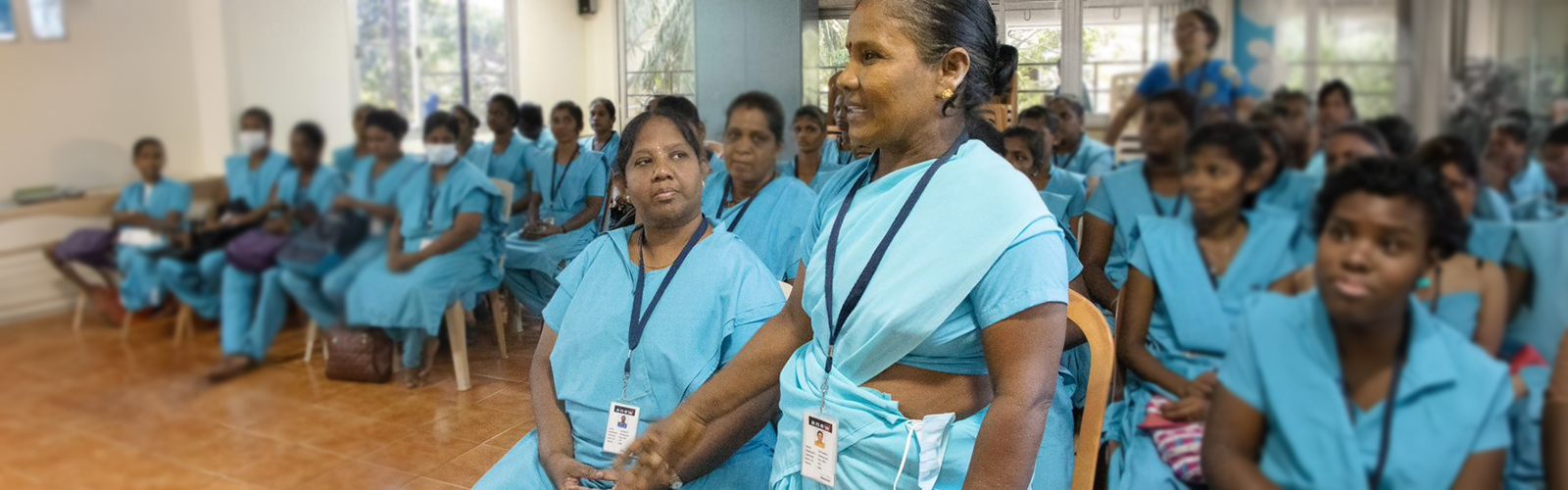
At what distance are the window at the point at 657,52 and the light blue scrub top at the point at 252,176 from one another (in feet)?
1.72

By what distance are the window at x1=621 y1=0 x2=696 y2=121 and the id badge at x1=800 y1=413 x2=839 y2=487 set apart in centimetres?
66

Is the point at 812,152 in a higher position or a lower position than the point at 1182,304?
higher

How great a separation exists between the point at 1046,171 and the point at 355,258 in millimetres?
1051

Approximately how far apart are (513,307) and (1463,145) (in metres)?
1.38

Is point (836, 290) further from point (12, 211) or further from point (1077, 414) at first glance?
point (12, 211)

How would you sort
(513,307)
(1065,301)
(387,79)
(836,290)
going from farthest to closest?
(513,307) → (387,79) → (836,290) → (1065,301)

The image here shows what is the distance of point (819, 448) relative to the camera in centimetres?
140

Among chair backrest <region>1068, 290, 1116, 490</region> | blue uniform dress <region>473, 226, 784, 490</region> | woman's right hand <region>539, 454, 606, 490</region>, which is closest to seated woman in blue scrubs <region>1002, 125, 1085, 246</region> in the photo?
chair backrest <region>1068, 290, 1116, 490</region>

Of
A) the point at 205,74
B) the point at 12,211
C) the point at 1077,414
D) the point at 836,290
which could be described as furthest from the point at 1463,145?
the point at 12,211

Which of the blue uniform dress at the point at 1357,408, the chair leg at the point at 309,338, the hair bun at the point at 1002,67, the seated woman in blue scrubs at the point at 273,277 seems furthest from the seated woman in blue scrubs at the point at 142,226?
the blue uniform dress at the point at 1357,408

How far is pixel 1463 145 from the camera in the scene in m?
1.15

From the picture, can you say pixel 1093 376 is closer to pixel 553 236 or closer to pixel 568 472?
pixel 568 472

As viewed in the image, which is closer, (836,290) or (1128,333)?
(836,290)

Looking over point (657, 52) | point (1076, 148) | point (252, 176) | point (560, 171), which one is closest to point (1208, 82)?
point (1076, 148)
